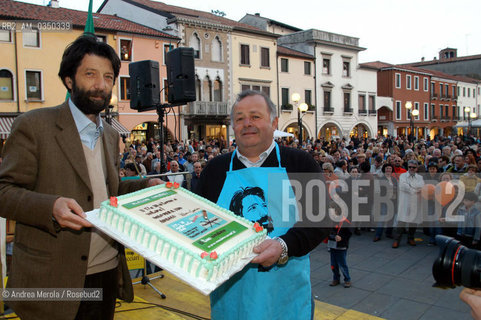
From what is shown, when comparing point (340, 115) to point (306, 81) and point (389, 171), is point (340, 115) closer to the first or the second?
point (306, 81)

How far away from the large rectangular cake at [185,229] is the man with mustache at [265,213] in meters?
0.24

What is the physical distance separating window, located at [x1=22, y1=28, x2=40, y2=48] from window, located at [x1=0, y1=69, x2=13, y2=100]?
6.76 feet

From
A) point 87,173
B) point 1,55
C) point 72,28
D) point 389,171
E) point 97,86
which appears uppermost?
point 72,28

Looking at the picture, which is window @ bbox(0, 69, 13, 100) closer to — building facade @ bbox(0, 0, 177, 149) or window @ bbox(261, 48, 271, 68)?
building facade @ bbox(0, 0, 177, 149)

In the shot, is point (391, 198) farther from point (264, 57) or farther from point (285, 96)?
point (285, 96)

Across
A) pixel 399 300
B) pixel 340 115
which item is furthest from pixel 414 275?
pixel 340 115

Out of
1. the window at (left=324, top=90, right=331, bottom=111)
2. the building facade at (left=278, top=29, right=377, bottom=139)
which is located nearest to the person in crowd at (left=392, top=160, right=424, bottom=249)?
the building facade at (left=278, top=29, right=377, bottom=139)

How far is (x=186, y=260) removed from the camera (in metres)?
1.64

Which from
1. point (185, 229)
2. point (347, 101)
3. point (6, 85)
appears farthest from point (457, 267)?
point (347, 101)

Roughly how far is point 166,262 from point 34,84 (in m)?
24.9

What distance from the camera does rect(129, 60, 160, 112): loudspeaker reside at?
7262mm

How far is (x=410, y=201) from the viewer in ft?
29.0

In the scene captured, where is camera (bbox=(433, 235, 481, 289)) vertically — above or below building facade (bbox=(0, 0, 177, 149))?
below

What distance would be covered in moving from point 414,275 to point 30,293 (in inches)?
254
